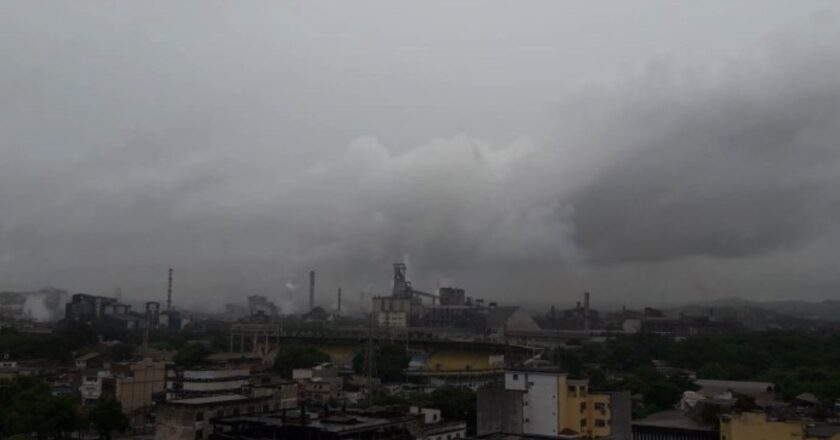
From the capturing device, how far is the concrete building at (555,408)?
1456 cm

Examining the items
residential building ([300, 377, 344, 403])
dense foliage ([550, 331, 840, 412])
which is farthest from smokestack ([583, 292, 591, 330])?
residential building ([300, 377, 344, 403])

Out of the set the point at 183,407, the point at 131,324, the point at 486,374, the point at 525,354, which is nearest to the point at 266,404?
the point at 183,407

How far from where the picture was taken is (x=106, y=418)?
1920 cm

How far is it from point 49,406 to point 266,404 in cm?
501

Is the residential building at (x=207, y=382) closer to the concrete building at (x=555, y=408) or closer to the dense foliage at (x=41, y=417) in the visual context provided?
the dense foliage at (x=41, y=417)

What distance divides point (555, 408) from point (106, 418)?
11.3m

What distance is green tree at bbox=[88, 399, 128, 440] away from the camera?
1917cm

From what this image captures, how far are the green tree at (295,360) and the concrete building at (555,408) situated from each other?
19684mm

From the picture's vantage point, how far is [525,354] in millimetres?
41094

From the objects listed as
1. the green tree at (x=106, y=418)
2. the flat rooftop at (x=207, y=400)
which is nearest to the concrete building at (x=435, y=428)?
the flat rooftop at (x=207, y=400)

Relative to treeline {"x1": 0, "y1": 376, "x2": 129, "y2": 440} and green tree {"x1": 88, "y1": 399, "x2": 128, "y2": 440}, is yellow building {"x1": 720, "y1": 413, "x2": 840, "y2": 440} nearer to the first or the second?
treeline {"x1": 0, "y1": 376, "x2": 129, "y2": 440}

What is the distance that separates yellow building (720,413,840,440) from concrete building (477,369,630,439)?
1966mm

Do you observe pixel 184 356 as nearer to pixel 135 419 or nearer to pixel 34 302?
pixel 135 419

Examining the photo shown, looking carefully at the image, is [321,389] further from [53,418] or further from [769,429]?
[769,429]
